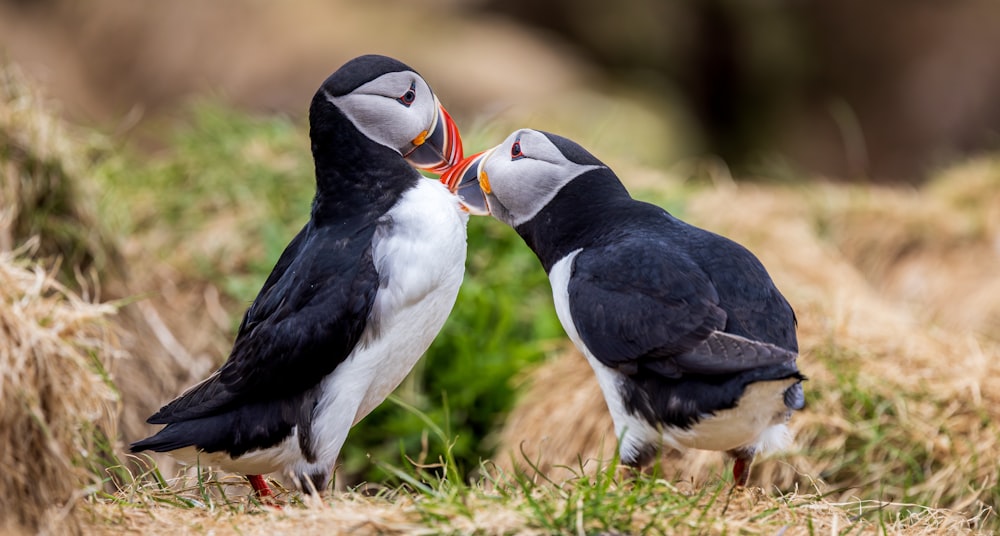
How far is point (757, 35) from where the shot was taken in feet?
56.9

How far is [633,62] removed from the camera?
1675 centimetres

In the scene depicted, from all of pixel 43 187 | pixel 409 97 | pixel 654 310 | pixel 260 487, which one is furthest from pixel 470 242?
pixel 654 310

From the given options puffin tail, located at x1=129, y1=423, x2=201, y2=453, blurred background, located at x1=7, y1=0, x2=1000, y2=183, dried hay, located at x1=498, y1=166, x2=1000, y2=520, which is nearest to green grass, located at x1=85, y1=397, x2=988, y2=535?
puffin tail, located at x1=129, y1=423, x2=201, y2=453

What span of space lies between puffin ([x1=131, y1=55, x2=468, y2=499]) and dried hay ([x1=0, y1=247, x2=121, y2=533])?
1.36 ft

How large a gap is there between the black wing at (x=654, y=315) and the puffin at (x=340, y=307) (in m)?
0.44

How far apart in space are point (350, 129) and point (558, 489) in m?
1.30

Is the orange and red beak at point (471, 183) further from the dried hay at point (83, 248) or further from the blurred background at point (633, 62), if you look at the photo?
the blurred background at point (633, 62)

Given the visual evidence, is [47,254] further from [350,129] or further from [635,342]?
[635,342]

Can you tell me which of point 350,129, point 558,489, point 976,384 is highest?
point 350,129

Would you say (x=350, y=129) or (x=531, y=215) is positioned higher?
(x=350, y=129)

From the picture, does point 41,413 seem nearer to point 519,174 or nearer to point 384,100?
point 384,100

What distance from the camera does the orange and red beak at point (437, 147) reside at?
12.4 ft

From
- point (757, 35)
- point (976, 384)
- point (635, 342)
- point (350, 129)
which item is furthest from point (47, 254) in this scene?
point (757, 35)

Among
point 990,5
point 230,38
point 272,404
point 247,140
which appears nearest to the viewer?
point 272,404
